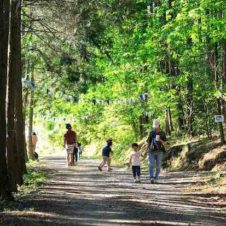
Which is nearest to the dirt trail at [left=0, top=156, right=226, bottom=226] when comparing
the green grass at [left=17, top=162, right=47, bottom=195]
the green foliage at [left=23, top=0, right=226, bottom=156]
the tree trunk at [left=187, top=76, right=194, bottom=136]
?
the green grass at [left=17, top=162, right=47, bottom=195]

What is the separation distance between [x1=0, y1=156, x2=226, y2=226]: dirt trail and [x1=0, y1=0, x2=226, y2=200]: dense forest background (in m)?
1.16

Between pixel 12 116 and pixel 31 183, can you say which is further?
pixel 31 183

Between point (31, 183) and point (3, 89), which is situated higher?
point (3, 89)

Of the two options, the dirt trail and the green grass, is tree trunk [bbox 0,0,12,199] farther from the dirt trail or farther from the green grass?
the green grass

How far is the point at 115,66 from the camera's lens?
102 ft

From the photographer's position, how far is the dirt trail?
9500mm

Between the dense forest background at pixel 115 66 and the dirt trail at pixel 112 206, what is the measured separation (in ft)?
3.82

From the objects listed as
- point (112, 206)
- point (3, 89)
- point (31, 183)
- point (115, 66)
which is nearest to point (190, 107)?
point (115, 66)

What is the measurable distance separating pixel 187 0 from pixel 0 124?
9.45 m

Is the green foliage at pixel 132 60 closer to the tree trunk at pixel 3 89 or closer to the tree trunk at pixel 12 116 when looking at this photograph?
the tree trunk at pixel 12 116

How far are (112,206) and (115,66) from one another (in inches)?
802

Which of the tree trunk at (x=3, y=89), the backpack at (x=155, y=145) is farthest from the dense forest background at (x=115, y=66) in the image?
the backpack at (x=155, y=145)

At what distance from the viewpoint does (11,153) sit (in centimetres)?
1414

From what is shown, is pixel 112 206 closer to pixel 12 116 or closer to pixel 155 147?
pixel 12 116
